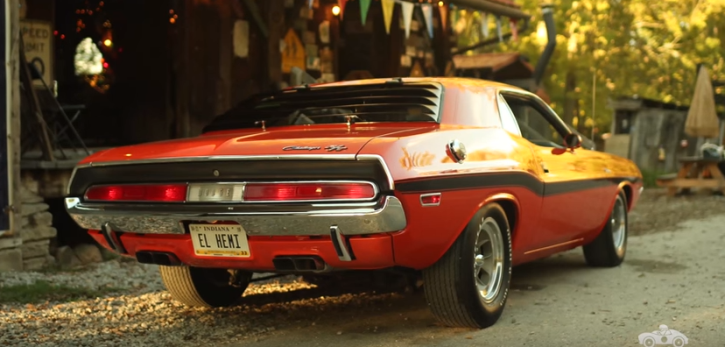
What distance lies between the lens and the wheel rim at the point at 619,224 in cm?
721

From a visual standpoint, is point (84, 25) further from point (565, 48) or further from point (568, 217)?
point (565, 48)

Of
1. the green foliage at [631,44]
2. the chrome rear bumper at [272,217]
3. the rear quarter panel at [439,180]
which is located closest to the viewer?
the chrome rear bumper at [272,217]

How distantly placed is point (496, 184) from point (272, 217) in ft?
4.45

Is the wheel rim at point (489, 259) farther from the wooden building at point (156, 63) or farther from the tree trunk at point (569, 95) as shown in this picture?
the tree trunk at point (569, 95)

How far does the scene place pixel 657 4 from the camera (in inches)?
1028

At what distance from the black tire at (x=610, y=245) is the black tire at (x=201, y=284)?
2815mm

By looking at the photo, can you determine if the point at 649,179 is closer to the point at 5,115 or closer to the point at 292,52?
the point at 292,52

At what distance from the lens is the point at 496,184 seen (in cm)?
491

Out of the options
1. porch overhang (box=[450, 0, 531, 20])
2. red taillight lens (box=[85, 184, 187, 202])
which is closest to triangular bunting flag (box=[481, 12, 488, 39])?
porch overhang (box=[450, 0, 531, 20])

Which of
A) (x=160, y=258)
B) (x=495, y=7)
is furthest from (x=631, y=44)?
(x=160, y=258)

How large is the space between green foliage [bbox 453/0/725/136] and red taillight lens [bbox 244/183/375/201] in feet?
65.4

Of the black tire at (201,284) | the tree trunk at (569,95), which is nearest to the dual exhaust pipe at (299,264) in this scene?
the black tire at (201,284)

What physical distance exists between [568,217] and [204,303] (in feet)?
8.01

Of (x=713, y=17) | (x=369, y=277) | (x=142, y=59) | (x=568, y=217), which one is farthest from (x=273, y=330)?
(x=713, y=17)
